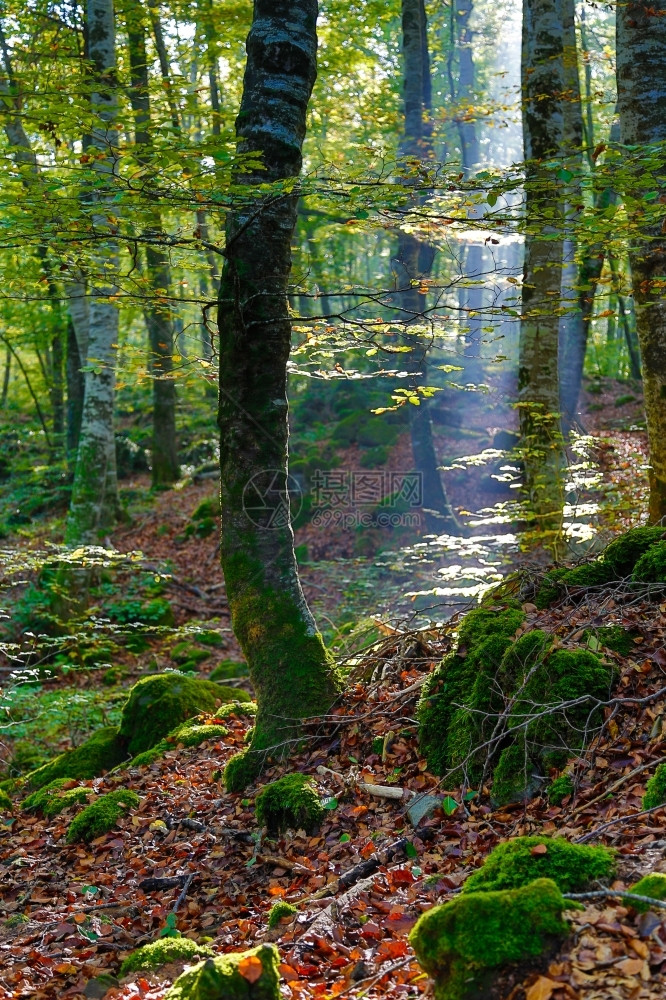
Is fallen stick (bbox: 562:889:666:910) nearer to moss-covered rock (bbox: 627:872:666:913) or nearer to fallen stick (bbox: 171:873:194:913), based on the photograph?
moss-covered rock (bbox: 627:872:666:913)

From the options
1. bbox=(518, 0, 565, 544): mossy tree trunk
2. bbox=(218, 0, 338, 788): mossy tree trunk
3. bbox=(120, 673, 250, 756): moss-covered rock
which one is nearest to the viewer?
bbox=(218, 0, 338, 788): mossy tree trunk

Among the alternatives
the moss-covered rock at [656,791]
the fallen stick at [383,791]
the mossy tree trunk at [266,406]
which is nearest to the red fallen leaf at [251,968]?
the moss-covered rock at [656,791]

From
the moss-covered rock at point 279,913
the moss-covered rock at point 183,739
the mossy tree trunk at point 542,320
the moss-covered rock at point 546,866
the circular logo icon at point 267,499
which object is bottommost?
the moss-covered rock at point 183,739

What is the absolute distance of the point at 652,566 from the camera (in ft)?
15.8

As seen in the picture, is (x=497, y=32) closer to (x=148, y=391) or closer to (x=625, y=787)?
(x=148, y=391)

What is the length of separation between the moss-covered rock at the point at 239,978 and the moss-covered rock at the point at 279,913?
3.65ft

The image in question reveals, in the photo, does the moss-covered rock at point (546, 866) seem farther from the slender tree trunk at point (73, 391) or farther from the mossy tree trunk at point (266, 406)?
the slender tree trunk at point (73, 391)

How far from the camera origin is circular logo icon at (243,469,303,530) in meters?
5.48

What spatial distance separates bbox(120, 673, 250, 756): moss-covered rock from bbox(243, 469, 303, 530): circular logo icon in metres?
2.67

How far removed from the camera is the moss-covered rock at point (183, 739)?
21.4 ft

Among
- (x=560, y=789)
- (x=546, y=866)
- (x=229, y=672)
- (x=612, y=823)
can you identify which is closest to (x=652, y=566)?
(x=560, y=789)

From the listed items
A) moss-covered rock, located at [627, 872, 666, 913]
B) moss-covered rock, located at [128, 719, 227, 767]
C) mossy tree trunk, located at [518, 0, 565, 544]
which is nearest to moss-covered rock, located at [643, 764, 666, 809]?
moss-covered rock, located at [627, 872, 666, 913]

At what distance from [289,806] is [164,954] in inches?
50.2

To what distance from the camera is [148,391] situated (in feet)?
77.3
